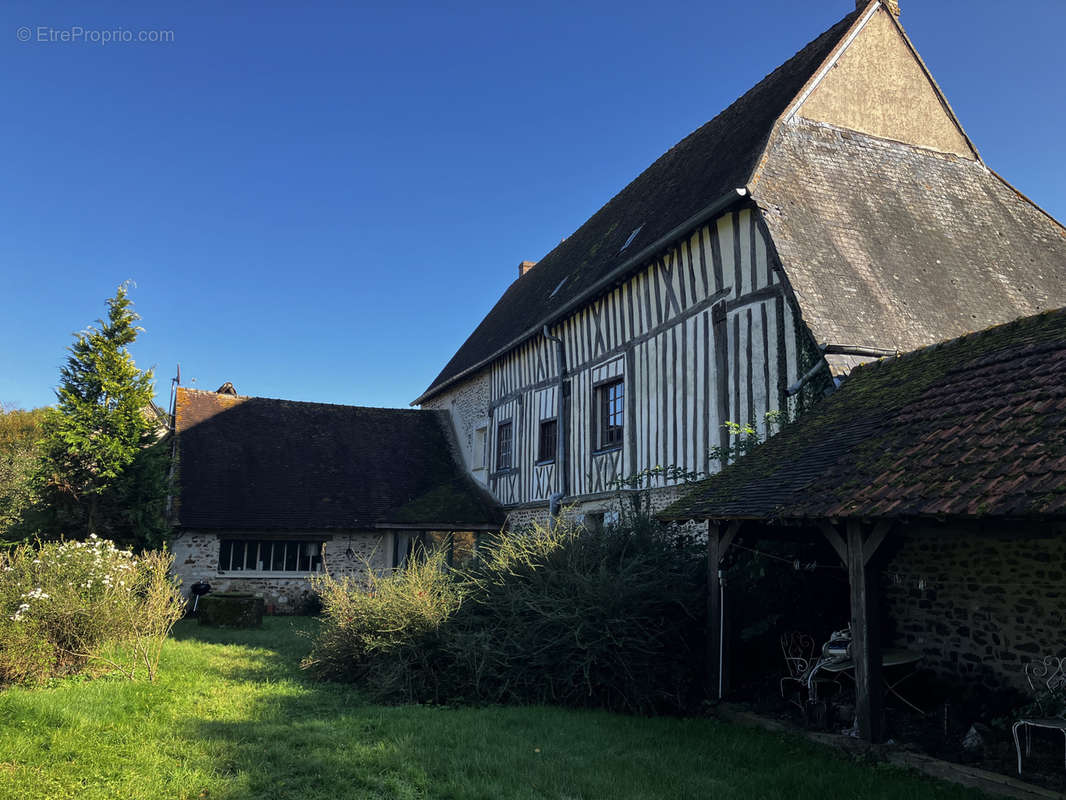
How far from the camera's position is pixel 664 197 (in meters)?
11.5

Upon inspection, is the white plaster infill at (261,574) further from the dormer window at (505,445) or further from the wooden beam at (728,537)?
the wooden beam at (728,537)

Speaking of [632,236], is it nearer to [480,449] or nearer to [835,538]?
A: [480,449]

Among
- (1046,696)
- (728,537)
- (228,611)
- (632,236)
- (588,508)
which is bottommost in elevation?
(228,611)

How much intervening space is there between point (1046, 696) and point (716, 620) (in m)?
2.36

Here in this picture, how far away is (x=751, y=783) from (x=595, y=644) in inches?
85.2

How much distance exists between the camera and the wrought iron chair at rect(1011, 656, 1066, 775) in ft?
14.0

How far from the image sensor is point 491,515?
14773 millimetres

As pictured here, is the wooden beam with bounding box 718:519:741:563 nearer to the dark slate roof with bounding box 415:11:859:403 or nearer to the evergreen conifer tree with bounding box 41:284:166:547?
the dark slate roof with bounding box 415:11:859:403

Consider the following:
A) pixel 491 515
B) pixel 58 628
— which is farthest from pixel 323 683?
pixel 491 515

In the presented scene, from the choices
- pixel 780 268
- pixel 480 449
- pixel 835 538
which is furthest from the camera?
pixel 480 449

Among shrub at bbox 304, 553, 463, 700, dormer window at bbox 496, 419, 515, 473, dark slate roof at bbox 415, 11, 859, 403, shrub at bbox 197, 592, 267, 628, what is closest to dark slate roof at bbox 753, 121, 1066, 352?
dark slate roof at bbox 415, 11, 859, 403

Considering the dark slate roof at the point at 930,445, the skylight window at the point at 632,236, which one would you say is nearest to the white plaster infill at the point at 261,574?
the skylight window at the point at 632,236

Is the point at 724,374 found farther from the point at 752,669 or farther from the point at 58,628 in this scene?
the point at 58,628

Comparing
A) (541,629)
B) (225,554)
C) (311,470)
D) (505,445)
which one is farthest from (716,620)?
(311,470)
